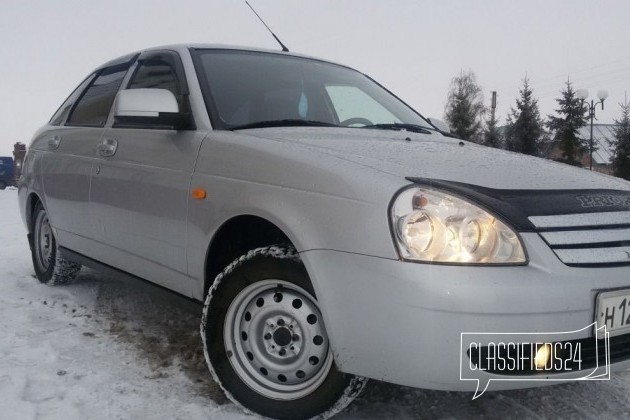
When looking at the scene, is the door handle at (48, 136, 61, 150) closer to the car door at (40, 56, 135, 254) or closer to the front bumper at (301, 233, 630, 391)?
the car door at (40, 56, 135, 254)

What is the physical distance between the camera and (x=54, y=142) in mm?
4145

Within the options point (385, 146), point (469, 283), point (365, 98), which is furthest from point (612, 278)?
point (365, 98)

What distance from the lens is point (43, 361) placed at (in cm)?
290

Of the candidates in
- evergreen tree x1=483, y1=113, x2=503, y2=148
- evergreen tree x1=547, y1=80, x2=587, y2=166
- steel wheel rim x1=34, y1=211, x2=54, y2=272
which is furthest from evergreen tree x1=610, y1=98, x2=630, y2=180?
steel wheel rim x1=34, y1=211, x2=54, y2=272

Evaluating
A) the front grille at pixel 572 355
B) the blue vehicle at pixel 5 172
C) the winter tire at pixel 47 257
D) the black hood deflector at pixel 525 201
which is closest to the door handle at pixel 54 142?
the winter tire at pixel 47 257

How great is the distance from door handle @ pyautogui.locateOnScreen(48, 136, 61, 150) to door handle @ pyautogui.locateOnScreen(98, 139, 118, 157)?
78 cm

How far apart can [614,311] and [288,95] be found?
1923 mm

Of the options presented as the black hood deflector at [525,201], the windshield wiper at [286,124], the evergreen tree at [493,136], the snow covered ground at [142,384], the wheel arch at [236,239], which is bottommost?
the snow covered ground at [142,384]

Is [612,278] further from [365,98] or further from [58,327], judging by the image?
[58,327]

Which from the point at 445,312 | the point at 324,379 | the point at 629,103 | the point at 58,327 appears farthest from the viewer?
the point at 629,103

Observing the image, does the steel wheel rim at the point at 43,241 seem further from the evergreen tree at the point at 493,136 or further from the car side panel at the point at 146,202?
the evergreen tree at the point at 493,136

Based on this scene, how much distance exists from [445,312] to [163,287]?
1602 millimetres

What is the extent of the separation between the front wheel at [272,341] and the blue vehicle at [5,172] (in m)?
27.1

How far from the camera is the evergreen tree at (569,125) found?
39.0 meters
